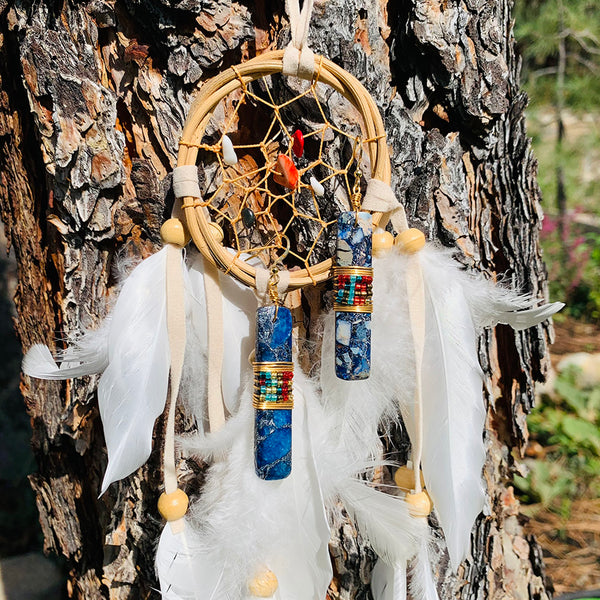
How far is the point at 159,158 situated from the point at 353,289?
42cm

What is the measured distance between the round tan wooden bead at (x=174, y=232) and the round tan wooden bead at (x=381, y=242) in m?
0.31

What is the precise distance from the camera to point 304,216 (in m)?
1.00

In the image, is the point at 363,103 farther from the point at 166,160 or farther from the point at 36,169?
the point at 36,169

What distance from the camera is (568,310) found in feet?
12.8

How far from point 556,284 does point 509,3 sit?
3.14 m

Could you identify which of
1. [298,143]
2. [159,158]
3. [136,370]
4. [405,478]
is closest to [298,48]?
[298,143]

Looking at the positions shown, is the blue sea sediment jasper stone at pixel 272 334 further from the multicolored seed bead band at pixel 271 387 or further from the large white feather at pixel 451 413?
the large white feather at pixel 451 413

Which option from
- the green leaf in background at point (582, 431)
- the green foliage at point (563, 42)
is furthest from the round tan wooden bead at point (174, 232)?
the green foliage at point (563, 42)

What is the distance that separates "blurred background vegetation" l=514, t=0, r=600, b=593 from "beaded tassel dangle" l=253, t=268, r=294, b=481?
746 millimetres

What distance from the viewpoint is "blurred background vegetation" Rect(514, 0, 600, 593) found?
7.22 ft

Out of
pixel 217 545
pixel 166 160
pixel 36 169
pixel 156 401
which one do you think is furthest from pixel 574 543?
pixel 36 169

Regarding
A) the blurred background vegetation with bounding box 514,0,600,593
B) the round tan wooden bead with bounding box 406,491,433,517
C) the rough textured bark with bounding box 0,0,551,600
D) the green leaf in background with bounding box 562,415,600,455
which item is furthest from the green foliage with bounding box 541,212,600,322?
the round tan wooden bead with bounding box 406,491,433,517

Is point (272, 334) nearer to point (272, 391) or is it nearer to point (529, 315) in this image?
point (272, 391)

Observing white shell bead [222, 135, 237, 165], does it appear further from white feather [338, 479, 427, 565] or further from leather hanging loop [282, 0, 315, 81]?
white feather [338, 479, 427, 565]
